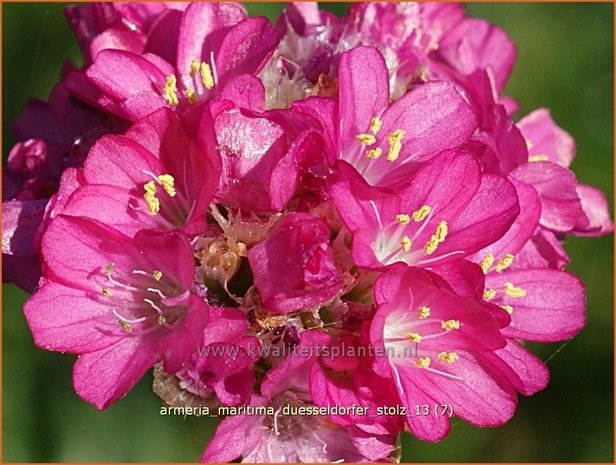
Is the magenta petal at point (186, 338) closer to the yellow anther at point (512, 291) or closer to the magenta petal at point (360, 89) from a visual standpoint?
the magenta petal at point (360, 89)

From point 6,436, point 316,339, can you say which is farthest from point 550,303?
point 6,436

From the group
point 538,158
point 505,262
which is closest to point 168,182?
point 505,262

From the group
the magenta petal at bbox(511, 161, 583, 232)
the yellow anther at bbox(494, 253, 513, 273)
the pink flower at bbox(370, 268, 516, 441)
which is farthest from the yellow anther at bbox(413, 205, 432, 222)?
the magenta petal at bbox(511, 161, 583, 232)

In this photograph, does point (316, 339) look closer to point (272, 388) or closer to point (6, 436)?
point (272, 388)

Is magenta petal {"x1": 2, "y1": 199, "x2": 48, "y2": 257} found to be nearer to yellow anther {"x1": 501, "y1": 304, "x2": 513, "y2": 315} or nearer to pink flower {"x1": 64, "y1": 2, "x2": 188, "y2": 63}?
pink flower {"x1": 64, "y1": 2, "x2": 188, "y2": 63}

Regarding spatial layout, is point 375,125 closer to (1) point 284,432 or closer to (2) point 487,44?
(1) point 284,432

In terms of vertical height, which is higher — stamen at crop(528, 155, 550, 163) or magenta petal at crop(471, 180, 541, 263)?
magenta petal at crop(471, 180, 541, 263)
